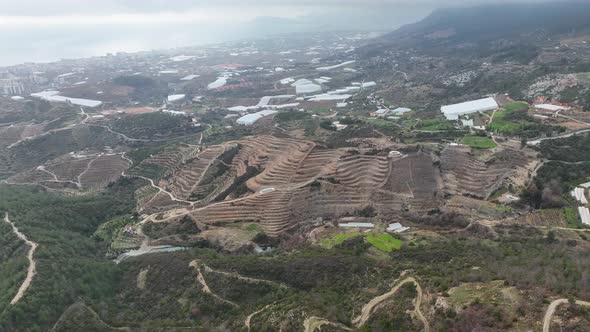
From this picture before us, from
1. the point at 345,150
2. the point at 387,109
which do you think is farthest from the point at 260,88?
the point at 345,150

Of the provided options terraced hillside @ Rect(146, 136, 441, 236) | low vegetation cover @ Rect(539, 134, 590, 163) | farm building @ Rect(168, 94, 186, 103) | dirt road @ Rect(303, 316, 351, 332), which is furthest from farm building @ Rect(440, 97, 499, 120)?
farm building @ Rect(168, 94, 186, 103)

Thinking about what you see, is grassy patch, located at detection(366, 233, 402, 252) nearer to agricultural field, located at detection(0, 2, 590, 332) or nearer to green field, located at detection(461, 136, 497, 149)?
agricultural field, located at detection(0, 2, 590, 332)

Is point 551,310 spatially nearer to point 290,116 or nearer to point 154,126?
point 290,116

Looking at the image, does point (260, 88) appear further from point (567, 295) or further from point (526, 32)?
point (567, 295)

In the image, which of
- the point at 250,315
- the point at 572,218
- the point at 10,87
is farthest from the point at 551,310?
the point at 10,87

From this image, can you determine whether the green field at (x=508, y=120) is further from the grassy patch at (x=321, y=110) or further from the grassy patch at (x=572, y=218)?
the grassy patch at (x=321, y=110)

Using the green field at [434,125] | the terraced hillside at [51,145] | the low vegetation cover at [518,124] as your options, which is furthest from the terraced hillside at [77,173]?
the low vegetation cover at [518,124]
